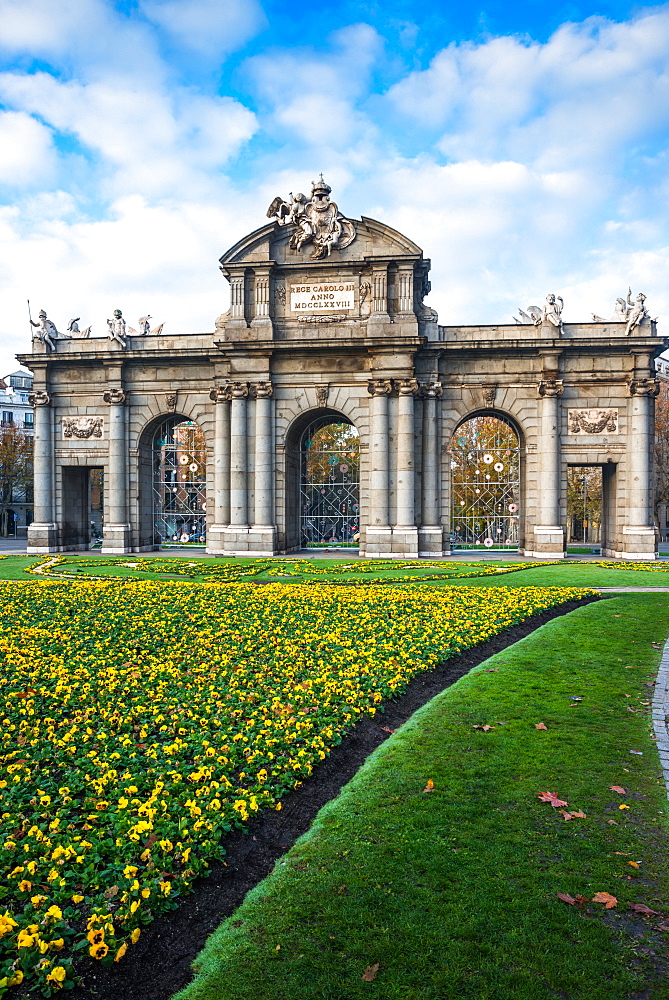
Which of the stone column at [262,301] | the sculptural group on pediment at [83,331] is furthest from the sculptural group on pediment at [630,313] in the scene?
the sculptural group on pediment at [83,331]

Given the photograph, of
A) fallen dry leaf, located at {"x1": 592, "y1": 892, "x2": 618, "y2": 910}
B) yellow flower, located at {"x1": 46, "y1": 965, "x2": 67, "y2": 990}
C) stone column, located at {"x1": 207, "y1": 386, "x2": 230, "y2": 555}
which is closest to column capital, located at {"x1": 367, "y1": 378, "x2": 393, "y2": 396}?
stone column, located at {"x1": 207, "y1": 386, "x2": 230, "y2": 555}

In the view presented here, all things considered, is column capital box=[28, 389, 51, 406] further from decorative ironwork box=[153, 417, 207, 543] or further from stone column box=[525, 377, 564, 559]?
stone column box=[525, 377, 564, 559]

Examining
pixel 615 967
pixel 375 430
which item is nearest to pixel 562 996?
pixel 615 967

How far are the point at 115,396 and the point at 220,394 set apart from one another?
5.44 meters

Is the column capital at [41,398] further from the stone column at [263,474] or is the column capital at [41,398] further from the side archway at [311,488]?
the side archway at [311,488]

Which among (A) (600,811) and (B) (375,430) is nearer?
(A) (600,811)

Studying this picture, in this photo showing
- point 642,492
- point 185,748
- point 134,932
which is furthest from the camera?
point 642,492

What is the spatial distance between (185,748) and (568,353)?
90.7 feet

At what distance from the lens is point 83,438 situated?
34.0 meters

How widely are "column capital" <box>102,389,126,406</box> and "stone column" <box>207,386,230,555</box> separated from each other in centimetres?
459

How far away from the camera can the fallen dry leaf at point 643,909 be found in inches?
179

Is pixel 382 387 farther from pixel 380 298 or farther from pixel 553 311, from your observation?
pixel 553 311

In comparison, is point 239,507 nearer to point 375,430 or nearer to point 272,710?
point 375,430

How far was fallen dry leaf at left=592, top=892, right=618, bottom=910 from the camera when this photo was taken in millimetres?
4633
